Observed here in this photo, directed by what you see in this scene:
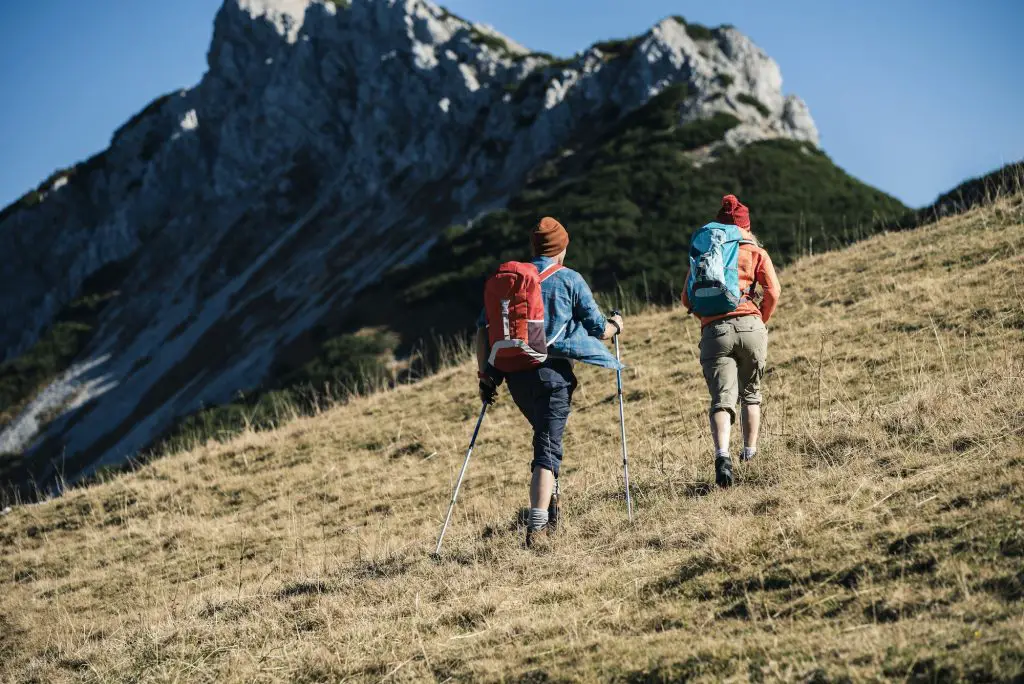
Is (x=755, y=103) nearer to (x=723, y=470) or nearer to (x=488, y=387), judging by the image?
(x=723, y=470)

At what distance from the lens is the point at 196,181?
267ft

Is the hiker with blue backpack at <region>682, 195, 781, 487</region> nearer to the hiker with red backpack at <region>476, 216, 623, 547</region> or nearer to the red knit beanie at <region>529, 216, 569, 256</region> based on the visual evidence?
the hiker with red backpack at <region>476, 216, 623, 547</region>

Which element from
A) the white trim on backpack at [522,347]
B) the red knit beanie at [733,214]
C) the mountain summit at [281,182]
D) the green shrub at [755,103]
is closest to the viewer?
the white trim on backpack at [522,347]

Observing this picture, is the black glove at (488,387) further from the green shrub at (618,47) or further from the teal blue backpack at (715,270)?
the green shrub at (618,47)

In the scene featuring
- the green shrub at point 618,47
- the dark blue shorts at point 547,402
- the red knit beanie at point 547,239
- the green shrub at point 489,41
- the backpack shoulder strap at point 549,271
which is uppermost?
the green shrub at point 489,41

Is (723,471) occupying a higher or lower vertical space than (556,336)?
lower

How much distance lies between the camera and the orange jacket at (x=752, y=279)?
283 inches

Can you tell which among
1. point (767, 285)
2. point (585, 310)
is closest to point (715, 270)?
point (767, 285)

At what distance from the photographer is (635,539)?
6.33m

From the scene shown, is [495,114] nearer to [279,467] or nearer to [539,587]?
[279,467]

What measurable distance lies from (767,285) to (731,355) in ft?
2.15

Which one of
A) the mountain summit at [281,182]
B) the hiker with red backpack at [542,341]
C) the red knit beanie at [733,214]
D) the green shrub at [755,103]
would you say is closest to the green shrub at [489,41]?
the mountain summit at [281,182]

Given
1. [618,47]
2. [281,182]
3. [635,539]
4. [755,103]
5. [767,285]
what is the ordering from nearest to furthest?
1. [635,539]
2. [767,285]
3. [755,103]
4. [618,47]
5. [281,182]

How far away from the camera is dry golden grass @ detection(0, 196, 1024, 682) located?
439 centimetres
